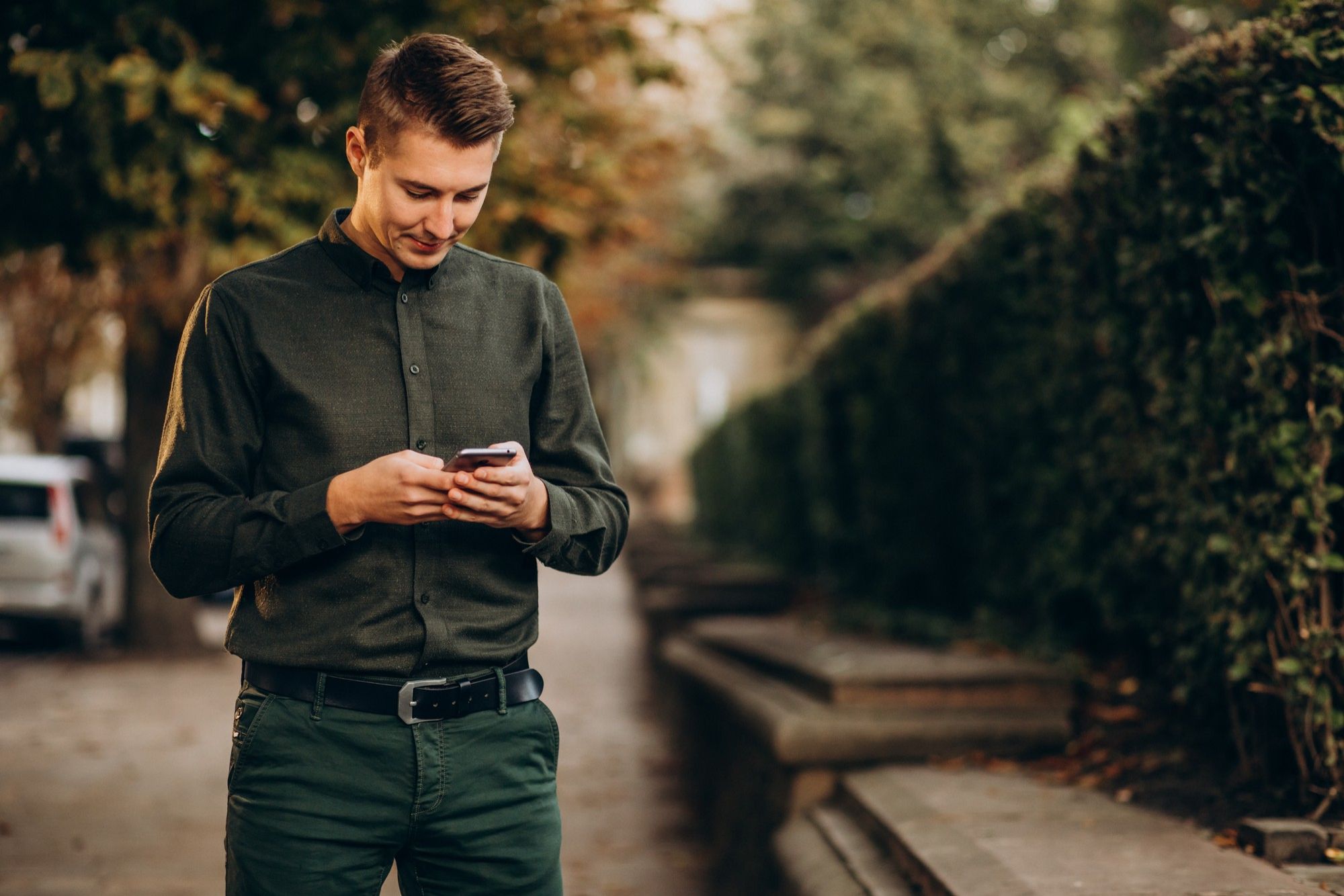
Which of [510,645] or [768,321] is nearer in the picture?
[510,645]

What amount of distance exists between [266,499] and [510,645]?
53 cm

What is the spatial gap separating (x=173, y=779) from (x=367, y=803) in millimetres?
5721

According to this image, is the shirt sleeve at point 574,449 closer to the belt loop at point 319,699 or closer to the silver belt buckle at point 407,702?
the silver belt buckle at point 407,702

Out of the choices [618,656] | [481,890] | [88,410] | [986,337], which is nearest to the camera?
[481,890]

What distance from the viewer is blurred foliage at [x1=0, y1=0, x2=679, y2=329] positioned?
267 inches

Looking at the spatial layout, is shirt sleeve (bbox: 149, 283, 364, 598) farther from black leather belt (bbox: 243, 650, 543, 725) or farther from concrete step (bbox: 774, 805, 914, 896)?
concrete step (bbox: 774, 805, 914, 896)

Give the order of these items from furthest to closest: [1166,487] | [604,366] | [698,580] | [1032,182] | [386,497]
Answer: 1. [604,366]
2. [698,580]
3. [1032,182]
4. [1166,487]
5. [386,497]

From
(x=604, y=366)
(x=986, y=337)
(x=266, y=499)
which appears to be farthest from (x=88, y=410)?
(x=266, y=499)

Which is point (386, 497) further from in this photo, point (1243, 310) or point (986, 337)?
point (986, 337)

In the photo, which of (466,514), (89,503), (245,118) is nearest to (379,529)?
(466,514)

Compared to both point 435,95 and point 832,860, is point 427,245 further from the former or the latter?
point 832,860

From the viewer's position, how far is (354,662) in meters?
2.44

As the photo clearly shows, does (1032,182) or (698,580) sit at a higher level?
(1032,182)

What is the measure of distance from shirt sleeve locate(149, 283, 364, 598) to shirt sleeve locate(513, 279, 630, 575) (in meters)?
0.46
